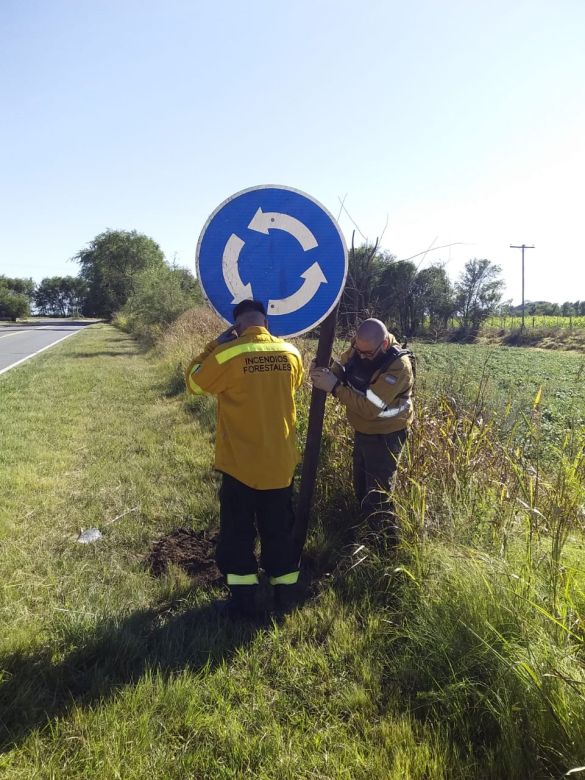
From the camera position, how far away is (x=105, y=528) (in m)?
3.87

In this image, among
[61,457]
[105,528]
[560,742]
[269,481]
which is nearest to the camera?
[560,742]

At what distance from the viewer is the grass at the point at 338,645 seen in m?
1.83

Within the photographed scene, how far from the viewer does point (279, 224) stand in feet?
9.02

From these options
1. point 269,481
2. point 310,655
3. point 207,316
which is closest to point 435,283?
point 269,481

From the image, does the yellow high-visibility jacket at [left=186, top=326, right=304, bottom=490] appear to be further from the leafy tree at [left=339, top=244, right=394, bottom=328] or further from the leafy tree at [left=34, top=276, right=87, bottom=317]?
the leafy tree at [left=34, top=276, right=87, bottom=317]

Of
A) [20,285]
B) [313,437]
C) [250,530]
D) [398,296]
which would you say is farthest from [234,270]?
[20,285]

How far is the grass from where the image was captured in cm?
183

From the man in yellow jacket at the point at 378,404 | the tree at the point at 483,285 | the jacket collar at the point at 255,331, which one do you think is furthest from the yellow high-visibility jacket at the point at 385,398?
the tree at the point at 483,285

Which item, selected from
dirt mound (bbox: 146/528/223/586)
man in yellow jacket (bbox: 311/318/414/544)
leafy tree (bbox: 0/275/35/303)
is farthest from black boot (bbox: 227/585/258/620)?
leafy tree (bbox: 0/275/35/303)

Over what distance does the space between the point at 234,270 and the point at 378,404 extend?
4.07ft

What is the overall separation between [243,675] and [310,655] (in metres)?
0.34

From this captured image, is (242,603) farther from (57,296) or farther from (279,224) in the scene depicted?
(57,296)

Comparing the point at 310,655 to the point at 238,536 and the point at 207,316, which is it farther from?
the point at 207,316

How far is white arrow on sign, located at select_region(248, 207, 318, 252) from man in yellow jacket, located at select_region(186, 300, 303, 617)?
43 centimetres
